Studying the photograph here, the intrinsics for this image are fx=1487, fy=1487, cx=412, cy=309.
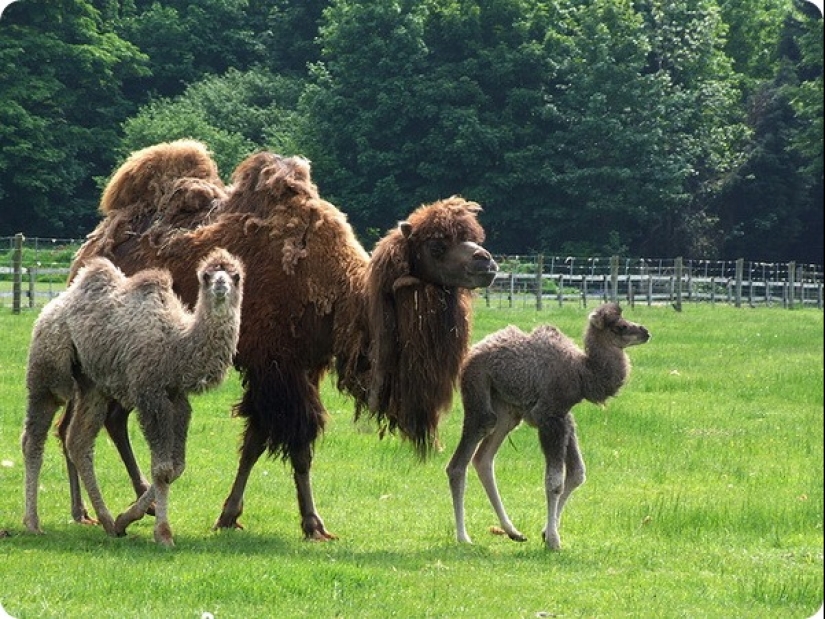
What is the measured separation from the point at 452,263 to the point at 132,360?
211 cm

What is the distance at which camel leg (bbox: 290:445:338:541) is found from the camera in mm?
9570

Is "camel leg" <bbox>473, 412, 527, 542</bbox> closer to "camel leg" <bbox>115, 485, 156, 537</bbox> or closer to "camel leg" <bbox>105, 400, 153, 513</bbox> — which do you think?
"camel leg" <bbox>115, 485, 156, 537</bbox>

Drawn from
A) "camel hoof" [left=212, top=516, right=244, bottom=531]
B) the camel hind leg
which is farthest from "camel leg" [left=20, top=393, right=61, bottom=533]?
the camel hind leg

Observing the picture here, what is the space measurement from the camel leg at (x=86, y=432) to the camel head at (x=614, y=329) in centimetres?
322

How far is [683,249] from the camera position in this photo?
2402cm

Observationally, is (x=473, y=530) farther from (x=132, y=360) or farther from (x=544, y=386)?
(x=132, y=360)

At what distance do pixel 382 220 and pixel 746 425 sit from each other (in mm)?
6620

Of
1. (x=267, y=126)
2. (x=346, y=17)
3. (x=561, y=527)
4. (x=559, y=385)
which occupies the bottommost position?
(x=561, y=527)

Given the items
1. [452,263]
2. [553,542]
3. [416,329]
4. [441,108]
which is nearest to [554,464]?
[553,542]

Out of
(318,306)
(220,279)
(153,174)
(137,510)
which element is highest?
(153,174)

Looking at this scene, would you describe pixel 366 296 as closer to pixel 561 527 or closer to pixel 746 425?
pixel 561 527

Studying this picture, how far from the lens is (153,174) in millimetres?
11375

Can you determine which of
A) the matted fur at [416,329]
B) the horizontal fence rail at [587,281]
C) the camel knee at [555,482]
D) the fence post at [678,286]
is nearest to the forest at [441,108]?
the camel knee at [555,482]

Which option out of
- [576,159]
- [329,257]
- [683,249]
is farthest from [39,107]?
[576,159]
